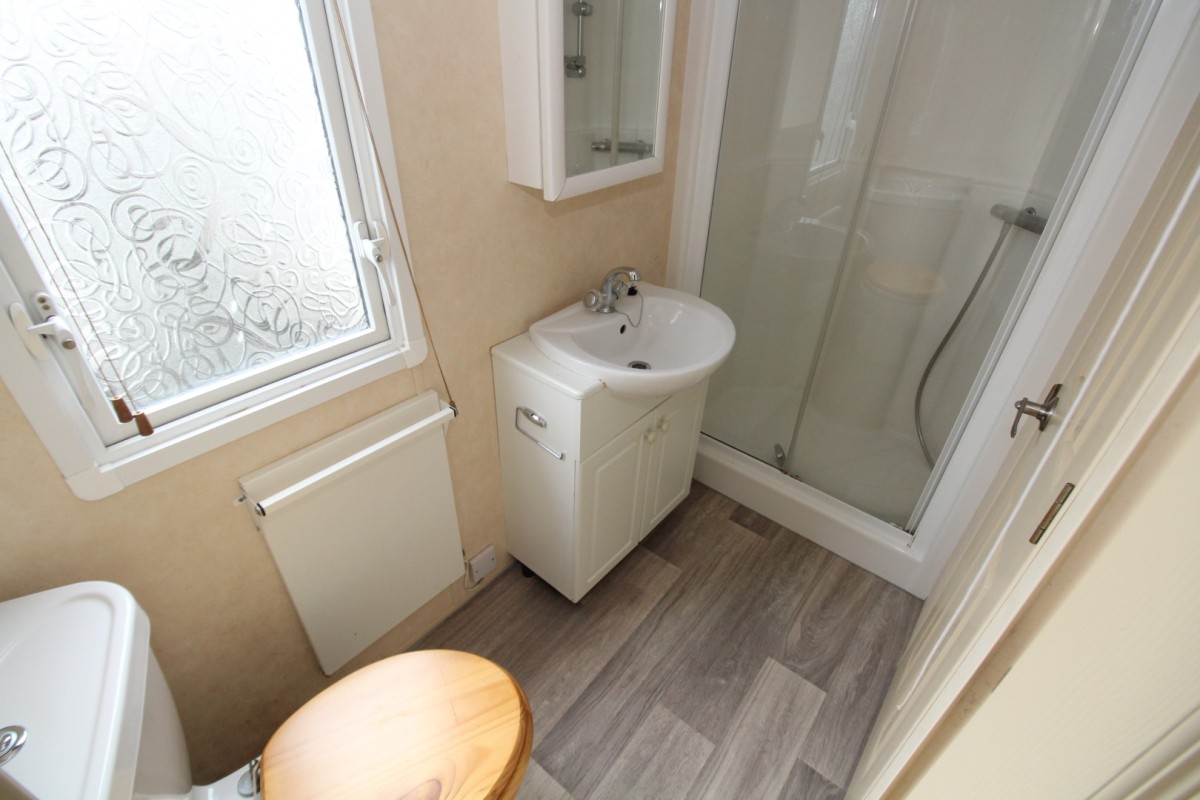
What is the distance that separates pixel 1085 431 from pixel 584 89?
1.20 m

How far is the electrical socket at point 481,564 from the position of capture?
167 cm

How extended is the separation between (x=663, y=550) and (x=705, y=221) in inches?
45.4

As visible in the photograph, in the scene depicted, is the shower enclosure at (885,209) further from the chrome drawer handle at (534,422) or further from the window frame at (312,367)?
the window frame at (312,367)

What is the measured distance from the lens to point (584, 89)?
1.32 m

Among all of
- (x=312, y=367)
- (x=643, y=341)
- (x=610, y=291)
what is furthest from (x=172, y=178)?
(x=643, y=341)

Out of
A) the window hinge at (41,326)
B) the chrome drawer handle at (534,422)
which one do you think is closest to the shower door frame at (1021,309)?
the chrome drawer handle at (534,422)

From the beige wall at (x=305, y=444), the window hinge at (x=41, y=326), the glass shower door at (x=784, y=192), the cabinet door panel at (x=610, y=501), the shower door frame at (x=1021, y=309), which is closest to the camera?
the window hinge at (x=41, y=326)

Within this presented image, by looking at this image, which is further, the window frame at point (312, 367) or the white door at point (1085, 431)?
the window frame at point (312, 367)

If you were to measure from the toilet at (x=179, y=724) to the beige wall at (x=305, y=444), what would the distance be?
145 mm

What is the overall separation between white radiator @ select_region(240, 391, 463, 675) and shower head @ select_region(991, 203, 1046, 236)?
1707mm

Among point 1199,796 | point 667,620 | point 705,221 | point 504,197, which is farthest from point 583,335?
point 1199,796

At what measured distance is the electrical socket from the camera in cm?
167

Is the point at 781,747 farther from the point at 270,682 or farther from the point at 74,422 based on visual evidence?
the point at 74,422

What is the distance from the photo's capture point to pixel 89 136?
792mm
